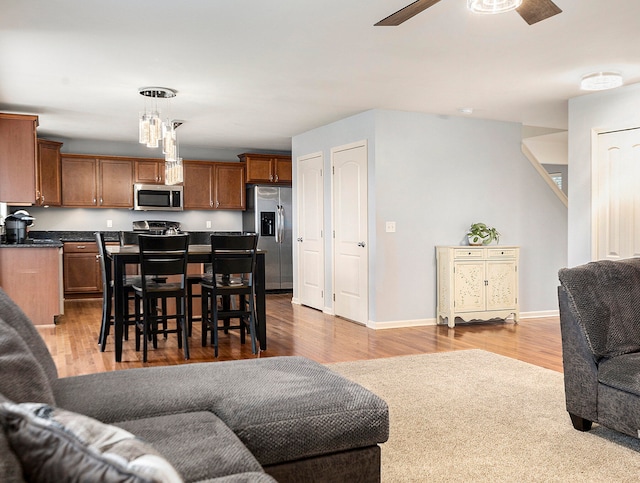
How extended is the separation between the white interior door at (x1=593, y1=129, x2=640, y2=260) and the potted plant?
4.33ft

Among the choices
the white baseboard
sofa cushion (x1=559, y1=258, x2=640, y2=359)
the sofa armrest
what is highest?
sofa cushion (x1=559, y1=258, x2=640, y2=359)

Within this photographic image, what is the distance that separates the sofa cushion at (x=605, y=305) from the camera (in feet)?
9.07

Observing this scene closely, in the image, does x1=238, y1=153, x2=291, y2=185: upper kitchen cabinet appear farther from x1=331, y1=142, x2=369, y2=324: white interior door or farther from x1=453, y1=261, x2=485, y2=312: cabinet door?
x1=453, y1=261, x2=485, y2=312: cabinet door

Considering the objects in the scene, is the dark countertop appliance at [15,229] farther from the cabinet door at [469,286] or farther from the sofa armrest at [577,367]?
the sofa armrest at [577,367]

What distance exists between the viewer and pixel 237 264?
476 cm

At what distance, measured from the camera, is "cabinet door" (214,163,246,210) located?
9.20 meters

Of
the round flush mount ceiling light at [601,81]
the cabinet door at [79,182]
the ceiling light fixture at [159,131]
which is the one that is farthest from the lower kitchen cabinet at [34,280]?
the round flush mount ceiling light at [601,81]

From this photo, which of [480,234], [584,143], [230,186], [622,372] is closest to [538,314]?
[480,234]

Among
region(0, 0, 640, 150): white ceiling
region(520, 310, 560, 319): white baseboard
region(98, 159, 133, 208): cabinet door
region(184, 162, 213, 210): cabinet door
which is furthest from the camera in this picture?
region(184, 162, 213, 210): cabinet door

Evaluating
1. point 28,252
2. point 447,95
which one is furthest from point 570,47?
point 28,252

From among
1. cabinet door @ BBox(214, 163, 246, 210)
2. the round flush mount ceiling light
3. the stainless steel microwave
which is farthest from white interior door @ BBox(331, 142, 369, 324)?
the stainless steel microwave

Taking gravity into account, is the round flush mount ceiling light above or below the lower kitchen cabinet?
above

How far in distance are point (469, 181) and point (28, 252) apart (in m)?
5.09

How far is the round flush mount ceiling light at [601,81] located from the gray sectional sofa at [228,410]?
3745mm
